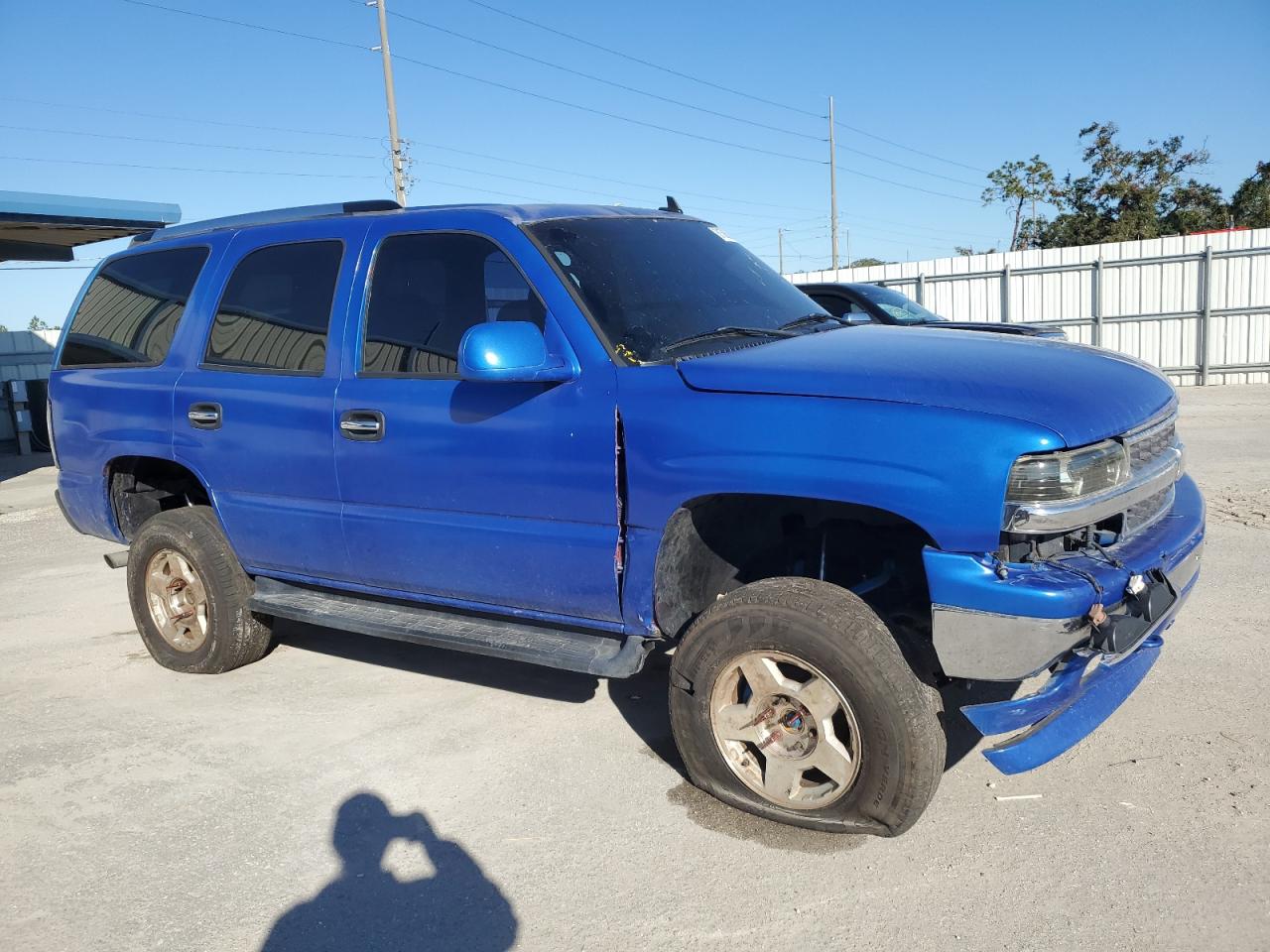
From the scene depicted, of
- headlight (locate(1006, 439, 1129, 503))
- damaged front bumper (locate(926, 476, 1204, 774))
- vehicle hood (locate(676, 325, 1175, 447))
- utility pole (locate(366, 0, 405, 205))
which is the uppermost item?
utility pole (locate(366, 0, 405, 205))

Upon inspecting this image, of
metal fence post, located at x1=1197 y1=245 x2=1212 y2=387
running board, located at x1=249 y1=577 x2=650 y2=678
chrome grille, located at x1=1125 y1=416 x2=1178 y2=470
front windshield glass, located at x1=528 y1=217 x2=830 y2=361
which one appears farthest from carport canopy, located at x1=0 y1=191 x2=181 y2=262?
metal fence post, located at x1=1197 y1=245 x2=1212 y2=387

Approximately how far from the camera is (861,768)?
311 cm

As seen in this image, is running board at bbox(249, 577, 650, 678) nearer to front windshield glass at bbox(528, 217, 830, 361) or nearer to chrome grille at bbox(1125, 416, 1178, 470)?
front windshield glass at bbox(528, 217, 830, 361)

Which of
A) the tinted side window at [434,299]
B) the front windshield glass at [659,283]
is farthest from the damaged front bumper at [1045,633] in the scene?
the tinted side window at [434,299]

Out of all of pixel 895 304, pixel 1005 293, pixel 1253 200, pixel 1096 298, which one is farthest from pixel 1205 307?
pixel 1253 200

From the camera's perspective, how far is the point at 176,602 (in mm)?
5145

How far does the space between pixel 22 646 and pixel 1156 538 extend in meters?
5.92

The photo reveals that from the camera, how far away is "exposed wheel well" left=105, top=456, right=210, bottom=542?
523cm

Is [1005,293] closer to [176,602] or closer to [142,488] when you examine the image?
A: [142,488]

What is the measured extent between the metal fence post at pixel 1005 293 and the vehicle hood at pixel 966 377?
16387mm

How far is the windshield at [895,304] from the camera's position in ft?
33.6

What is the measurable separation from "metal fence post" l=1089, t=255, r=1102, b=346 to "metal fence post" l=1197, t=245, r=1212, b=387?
5.27ft

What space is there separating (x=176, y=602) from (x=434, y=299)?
2.33 m

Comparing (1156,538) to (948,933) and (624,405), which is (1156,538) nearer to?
(948,933)
